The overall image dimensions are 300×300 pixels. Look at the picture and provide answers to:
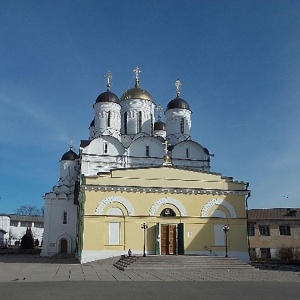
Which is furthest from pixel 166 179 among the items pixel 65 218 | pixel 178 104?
pixel 65 218

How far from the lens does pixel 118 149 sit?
39062 millimetres

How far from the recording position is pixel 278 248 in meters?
39.8

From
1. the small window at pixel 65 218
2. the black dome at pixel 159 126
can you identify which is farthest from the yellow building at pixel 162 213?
the black dome at pixel 159 126

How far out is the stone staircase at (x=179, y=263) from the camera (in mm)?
21750

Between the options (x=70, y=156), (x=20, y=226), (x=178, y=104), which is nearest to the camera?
(x=178, y=104)

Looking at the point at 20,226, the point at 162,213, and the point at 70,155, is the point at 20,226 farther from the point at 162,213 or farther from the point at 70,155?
the point at 162,213

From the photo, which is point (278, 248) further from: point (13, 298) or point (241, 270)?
point (13, 298)

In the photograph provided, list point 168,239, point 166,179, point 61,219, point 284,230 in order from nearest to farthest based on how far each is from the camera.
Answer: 1. point 168,239
2. point 166,179
3. point 284,230
4. point 61,219

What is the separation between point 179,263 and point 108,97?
24.0 m

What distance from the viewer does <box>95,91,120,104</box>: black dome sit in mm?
42109

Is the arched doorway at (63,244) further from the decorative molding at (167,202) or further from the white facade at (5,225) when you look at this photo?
the white facade at (5,225)

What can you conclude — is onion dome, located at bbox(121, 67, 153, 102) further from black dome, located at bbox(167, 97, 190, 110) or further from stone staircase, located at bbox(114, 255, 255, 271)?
stone staircase, located at bbox(114, 255, 255, 271)

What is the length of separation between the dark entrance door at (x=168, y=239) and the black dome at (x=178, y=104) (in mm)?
19617

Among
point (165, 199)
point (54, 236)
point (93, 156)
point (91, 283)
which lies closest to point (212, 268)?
point (165, 199)
